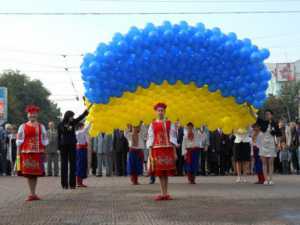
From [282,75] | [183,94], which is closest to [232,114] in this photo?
[183,94]

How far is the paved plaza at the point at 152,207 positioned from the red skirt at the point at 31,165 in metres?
0.56

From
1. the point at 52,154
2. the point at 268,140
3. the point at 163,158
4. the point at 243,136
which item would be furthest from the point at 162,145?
the point at 52,154

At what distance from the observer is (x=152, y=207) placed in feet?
35.9

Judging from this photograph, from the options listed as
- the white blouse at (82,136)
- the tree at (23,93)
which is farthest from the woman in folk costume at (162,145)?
the tree at (23,93)

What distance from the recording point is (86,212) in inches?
406

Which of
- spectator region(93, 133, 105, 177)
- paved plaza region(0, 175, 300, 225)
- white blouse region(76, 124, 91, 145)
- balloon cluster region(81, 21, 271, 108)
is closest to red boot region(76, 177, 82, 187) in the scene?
white blouse region(76, 124, 91, 145)

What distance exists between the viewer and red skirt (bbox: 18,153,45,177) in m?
12.9

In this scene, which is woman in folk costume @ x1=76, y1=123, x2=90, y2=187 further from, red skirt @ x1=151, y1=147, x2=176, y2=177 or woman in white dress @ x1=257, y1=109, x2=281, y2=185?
woman in white dress @ x1=257, y1=109, x2=281, y2=185

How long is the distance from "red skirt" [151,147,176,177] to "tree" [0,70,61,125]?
78.7 meters

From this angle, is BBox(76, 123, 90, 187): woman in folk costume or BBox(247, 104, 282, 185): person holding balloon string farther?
BBox(76, 123, 90, 187): woman in folk costume

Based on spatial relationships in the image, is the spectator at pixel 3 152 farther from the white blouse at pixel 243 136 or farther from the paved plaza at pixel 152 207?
the white blouse at pixel 243 136

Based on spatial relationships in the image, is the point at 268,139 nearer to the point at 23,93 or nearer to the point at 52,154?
the point at 52,154

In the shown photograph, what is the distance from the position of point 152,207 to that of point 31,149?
10.8ft

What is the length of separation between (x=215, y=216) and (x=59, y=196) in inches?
191
